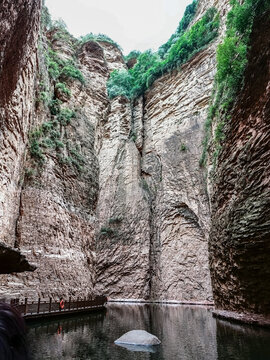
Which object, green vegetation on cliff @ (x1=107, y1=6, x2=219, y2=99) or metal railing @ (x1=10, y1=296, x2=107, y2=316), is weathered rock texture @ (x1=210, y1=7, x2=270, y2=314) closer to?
metal railing @ (x1=10, y1=296, x2=107, y2=316)

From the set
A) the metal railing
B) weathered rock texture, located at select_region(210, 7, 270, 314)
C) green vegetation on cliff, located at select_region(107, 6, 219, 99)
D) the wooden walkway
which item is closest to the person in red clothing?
weathered rock texture, located at select_region(210, 7, 270, 314)

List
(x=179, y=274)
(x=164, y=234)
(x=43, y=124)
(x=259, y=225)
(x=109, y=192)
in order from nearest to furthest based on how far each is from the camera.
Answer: (x=259, y=225) → (x=43, y=124) → (x=179, y=274) → (x=164, y=234) → (x=109, y=192)

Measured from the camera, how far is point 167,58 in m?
31.5

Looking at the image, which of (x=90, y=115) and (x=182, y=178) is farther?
(x=182, y=178)

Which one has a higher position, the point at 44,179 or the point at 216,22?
the point at 216,22

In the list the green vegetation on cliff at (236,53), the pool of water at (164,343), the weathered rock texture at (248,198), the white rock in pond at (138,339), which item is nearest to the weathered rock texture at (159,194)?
the weathered rock texture at (248,198)

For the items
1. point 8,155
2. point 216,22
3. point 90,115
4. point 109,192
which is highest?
point 216,22

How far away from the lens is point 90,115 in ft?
80.4

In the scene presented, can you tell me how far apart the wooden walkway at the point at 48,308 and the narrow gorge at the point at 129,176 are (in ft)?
2.87

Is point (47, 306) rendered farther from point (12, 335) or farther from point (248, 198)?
point (12, 335)

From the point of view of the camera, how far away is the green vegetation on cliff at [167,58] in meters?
28.4

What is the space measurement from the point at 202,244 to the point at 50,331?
1721cm

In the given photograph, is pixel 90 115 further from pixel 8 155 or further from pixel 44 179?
pixel 8 155

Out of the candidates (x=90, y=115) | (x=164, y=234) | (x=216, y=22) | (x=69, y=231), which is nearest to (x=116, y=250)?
(x=164, y=234)
